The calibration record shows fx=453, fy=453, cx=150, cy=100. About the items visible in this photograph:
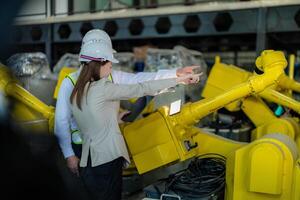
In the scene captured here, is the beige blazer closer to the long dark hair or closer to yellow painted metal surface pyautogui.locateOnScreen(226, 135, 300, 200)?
the long dark hair

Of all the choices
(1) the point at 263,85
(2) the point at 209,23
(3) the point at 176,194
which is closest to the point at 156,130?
(3) the point at 176,194

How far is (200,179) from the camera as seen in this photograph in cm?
282

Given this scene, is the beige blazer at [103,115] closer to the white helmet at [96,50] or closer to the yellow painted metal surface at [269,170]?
the white helmet at [96,50]

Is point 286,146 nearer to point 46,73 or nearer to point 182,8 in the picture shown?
point 46,73

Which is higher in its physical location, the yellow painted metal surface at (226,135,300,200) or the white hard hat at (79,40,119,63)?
the white hard hat at (79,40,119,63)

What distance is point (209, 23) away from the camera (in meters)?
5.80

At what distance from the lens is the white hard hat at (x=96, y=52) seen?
7.89 feet

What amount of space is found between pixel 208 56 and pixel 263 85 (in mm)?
4782

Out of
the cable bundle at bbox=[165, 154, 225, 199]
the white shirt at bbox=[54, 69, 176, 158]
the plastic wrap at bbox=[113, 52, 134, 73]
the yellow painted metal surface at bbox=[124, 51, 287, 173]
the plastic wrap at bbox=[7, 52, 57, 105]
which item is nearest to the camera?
the white shirt at bbox=[54, 69, 176, 158]

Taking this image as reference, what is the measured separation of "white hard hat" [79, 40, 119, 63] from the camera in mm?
2406

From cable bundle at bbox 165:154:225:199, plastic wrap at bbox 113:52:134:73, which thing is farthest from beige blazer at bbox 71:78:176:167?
plastic wrap at bbox 113:52:134:73

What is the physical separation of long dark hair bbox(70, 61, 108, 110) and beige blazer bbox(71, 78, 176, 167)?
3 cm

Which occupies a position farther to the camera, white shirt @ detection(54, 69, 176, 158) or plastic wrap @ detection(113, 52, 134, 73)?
plastic wrap @ detection(113, 52, 134, 73)

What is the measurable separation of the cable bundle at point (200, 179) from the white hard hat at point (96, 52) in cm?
94
